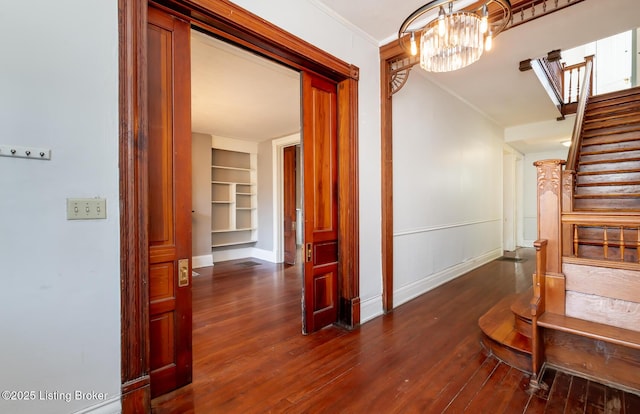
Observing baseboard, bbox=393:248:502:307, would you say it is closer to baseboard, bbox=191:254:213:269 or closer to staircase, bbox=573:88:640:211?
staircase, bbox=573:88:640:211

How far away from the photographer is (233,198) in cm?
628

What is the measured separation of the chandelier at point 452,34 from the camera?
4.82ft

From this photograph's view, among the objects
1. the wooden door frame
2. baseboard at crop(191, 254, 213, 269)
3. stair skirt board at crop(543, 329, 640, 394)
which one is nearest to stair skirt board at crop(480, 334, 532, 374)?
stair skirt board at crop(543, 329, 640, 394)

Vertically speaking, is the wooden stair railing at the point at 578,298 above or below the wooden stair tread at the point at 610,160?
below

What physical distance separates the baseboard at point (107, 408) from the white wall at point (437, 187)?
8.95 ft

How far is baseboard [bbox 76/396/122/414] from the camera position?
144 centimetres

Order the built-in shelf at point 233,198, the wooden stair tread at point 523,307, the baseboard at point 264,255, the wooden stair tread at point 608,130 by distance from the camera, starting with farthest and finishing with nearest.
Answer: the built-in shelf at point 233,198 < the baseboard at point 264,255 < the wooden stair tread at point 608,130 < the wooden stair tread at point 523,307

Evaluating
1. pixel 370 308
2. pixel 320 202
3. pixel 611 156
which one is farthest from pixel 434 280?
pixel 611 156

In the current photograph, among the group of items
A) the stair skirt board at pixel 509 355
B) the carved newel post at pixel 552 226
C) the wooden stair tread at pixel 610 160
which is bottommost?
the stair skirt board at pixel 509 355

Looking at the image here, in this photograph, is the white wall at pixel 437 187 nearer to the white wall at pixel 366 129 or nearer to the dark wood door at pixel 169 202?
the white wall at pixel 366 129

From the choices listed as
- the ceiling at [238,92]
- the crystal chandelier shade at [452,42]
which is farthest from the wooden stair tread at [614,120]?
the ceiling at [238,92]

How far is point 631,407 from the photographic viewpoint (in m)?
1.71

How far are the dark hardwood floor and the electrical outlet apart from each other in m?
1.20

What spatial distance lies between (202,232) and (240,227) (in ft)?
3.45
